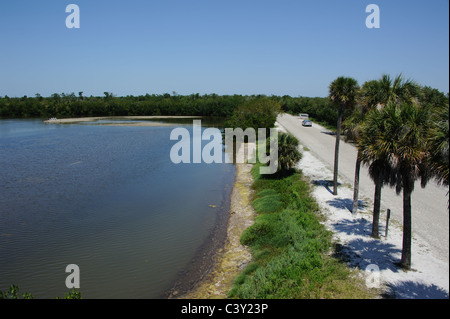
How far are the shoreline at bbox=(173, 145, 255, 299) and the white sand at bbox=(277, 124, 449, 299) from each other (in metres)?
3.97

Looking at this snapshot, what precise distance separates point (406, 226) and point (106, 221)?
574 inches

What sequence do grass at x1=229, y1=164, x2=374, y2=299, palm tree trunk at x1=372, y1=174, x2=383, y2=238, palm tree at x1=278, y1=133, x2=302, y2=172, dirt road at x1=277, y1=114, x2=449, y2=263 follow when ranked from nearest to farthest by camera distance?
grass at x1=229, y1=164, x2=374, y2=299 → palm tree trunk at x1=372, y1=174, x2=383, y2=238 → dirt road at x1=277, y1=114, x2=449, y2=263 → palm tree at x1=278, y1=133, x2=302, y2=172

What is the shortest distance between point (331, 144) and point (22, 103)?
119 m

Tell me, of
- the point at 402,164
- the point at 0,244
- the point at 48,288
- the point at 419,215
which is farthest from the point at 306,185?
the point at 0,244

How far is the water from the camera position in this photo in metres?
12.2

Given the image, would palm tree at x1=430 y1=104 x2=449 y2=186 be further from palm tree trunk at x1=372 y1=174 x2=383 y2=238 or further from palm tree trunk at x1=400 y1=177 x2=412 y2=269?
palm tree trunk at x1=372 y1=174 x2=383 y2=238

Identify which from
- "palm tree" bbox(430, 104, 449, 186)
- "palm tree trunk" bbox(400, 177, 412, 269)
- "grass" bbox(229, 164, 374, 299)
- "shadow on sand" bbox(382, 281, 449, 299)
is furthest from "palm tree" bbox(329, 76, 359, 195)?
"shadow on sand" bbox(382, 281, 449, 299)

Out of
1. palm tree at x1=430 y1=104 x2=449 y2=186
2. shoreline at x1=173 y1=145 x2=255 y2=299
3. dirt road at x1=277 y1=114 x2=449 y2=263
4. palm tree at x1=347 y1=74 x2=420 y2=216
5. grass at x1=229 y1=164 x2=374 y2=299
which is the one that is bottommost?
shoreline at x1=173 y1=145 x2=255 y2=299

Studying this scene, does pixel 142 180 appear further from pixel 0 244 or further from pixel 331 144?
pixel 331 144

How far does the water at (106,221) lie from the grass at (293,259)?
3023 mm

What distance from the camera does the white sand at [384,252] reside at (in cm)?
891

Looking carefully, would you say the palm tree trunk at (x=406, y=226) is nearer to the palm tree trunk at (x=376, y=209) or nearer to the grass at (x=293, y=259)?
the palm tree trunk at (x=376, y=209)

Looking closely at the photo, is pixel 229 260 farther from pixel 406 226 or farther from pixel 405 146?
pixel 405 146

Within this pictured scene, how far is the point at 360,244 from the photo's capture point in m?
11.8
